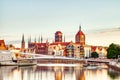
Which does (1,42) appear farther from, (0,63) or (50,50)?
(50,50)

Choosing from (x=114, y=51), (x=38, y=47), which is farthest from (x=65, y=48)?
(x=114, y=51)

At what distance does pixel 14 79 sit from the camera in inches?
1148

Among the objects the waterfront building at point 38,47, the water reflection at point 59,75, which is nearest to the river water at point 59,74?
the water reflection at point 59,75

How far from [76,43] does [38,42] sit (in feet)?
25.3

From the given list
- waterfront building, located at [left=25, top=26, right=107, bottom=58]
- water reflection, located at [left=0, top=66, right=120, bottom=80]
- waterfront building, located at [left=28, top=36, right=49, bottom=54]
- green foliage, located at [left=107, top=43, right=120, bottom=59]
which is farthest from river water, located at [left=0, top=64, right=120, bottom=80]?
waterfront building, located at [left=28, top=36, right=49, bottom=54]

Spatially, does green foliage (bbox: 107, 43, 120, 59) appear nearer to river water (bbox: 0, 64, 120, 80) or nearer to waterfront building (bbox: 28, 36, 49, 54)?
river water (bbox: 0, 64, 120, 80)

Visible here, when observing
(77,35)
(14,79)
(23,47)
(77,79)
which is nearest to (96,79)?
(77,79)

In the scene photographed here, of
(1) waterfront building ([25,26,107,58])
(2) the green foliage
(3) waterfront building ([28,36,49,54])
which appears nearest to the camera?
(2) the green foliage

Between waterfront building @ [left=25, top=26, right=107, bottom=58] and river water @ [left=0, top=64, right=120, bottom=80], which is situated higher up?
waterfront building @ [left=25, top=26, right=107, bottom=58]

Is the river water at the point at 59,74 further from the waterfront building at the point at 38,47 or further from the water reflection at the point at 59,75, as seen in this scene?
the waterfront building at the point at 38,47

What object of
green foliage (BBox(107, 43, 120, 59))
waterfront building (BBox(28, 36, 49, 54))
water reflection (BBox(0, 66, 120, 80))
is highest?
waterfront building (BBox(28, 36, 49, 54))

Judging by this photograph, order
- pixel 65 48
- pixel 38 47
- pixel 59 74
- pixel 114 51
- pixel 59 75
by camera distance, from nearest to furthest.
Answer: pixel 59 75, pixel 59 74, pixel 114 51, pixel 65 48, pixel 38 47

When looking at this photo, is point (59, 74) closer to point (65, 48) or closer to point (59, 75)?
point (59, 75)

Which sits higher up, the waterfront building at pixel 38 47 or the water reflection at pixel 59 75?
the waterfront building at pixel 38 47
